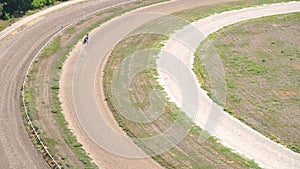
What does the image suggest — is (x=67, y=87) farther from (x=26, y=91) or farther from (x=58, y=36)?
(x=58, y=36)

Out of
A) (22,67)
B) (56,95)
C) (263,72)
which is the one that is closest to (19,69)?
(22,67)

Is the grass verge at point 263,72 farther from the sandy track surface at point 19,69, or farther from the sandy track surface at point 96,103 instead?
the sandy track surface at point 19,69

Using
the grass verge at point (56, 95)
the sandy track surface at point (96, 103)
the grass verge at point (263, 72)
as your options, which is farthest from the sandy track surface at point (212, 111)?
the grass verge at point (56, 95)

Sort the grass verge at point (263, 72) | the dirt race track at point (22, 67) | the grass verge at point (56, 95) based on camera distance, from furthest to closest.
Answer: the grass verge at point (263, 72), the grass verge at point (56, 95), the dirt race track at point (22, 67)

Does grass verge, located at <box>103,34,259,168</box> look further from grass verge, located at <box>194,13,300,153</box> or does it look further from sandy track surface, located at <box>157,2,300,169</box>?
grass verge, located at <box>194,13,300,153</box>

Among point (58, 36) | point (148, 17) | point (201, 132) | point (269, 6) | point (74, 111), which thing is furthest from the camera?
point (269, 6)

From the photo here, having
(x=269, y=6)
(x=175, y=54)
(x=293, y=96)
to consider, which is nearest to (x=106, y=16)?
(x=175, y=54)
